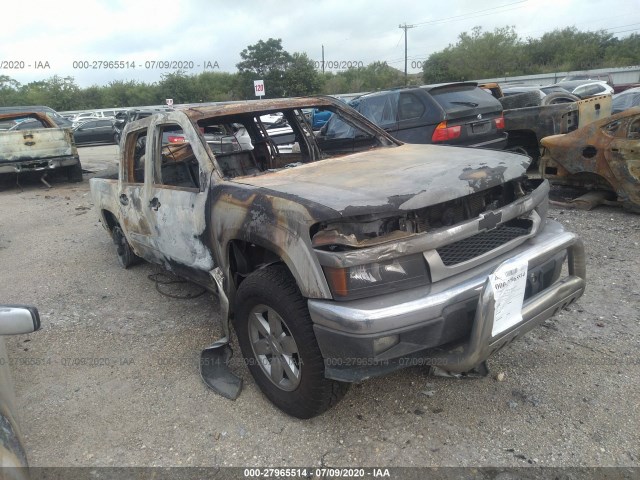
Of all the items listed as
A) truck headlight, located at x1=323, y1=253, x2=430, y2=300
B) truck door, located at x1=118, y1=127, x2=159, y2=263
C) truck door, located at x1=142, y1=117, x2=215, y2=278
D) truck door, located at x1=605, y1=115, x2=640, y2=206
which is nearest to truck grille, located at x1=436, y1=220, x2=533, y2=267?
truck headlight, located at x1=323, y1=253, x2=430, y2=300

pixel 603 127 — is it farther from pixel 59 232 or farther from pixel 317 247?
pixel 59 232

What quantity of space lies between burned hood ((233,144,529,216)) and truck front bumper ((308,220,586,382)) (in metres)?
0.41

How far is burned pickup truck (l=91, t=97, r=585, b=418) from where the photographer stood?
2154mm

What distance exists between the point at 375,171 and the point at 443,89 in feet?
15.1

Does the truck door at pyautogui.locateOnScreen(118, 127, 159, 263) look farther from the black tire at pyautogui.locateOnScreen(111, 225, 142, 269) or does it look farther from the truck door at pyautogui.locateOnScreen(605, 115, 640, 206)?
the truck door at pyautogui.locateOnScreen(605, 115, 640, 206)

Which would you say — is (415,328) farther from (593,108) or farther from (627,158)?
(593,108)

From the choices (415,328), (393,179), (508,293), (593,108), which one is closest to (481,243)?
(508,293)

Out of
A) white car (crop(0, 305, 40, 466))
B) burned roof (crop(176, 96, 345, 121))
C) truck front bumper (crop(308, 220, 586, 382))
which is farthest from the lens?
burned roof (crop(176, 96, 345, 121))

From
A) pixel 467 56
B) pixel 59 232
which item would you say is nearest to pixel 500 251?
pixel 59 232

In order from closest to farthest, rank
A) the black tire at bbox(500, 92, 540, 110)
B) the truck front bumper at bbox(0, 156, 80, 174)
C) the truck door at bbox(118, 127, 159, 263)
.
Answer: the truck door at bbox(118, 127, 159, 263) → the black tire at bbox(500, 92, 540, 110) → the truck front bumper at bbox(0, 156, 80, 174)

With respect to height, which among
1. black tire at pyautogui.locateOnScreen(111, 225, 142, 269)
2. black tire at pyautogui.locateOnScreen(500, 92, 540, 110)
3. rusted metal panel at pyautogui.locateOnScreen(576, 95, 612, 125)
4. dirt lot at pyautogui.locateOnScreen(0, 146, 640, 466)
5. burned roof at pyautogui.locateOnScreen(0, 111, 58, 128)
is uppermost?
burned roof at pyautogui.locateOnScreen(0, 111, 58, 128)

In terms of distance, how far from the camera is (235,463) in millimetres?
2412

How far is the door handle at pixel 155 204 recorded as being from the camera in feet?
11.9

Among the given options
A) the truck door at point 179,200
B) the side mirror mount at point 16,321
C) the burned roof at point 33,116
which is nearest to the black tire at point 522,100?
the truck door at point 179,200
